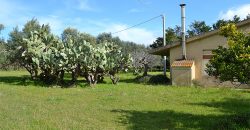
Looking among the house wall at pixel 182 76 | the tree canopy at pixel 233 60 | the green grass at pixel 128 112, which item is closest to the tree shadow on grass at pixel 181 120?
the green grass at pixel 128 112

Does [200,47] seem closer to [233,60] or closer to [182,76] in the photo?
[182,76]

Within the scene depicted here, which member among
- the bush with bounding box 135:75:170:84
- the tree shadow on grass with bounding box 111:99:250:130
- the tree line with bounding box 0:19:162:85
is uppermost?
the tree line with bounding box 0:19:162:85

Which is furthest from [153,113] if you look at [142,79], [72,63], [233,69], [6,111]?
[142,79]

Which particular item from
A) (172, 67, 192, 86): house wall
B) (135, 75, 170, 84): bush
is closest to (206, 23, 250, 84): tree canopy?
(172, 67, 192, 86): house wall

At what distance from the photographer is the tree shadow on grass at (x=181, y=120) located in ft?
34.9

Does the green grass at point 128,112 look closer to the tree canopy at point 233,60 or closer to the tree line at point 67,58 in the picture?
the tree canopy at point 233,60

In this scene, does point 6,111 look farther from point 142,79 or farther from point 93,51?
point 142,79

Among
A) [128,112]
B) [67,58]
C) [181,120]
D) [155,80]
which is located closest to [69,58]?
[67,58]

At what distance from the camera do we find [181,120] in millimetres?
11672

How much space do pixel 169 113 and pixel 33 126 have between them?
4583 mm

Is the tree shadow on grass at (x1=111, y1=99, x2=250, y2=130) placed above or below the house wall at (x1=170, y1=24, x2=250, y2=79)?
below

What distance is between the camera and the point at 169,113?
13109 millimetres

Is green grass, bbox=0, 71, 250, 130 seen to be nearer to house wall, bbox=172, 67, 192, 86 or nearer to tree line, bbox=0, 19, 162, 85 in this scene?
house wall, bbox=172, 67, 192, 86

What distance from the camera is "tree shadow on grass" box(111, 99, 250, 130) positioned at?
10641 millimetres
